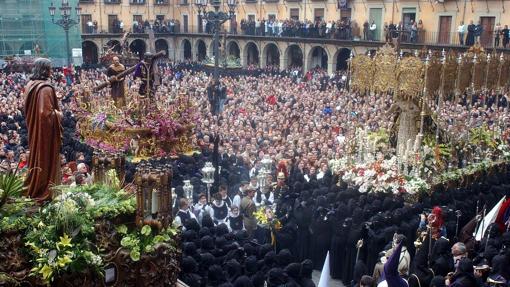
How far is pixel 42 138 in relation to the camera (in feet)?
20.8

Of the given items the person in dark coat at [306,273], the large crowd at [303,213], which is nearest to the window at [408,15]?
the large crowd at [303,213]

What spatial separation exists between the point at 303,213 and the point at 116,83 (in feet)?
30.4

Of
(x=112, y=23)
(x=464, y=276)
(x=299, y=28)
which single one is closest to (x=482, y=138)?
(x=464, y=276)

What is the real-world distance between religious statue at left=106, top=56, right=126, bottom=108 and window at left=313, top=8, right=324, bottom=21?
21848mm

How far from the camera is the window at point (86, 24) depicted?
4303cm

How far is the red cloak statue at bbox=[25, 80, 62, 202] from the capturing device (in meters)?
6.31

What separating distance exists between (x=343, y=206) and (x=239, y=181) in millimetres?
3044

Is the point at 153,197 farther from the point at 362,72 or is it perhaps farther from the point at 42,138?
the point at 362,72

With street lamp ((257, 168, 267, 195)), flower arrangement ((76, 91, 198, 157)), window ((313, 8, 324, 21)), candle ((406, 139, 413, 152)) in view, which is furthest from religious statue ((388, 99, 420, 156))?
window ((313, 8, 324, 21))

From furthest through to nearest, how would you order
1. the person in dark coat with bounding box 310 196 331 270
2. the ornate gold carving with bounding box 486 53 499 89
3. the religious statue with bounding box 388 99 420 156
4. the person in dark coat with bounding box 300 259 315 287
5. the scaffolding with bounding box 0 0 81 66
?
the scaffolding with bounding box 0 0 81 66
the ornate gold carving with bounding box 486 53 499 89
the religious statue with bounding box 388 99 420 156
the person in dark coat with bounding box 310 196 331 270
the person in dark coat with bounding box 300 259 315 287

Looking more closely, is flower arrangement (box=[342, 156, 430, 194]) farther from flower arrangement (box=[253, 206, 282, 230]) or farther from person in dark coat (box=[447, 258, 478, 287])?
person in dark coat (box=[447, 258, 478, 287])

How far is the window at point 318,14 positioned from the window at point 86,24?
18.0m

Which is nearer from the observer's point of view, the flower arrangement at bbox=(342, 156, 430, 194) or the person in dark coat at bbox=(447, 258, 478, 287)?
the person in dark coat at bbox=(447, 258, 478, 287)

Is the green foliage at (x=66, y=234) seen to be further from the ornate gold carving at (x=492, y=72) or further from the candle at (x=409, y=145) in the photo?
the ornate gold carving at (x=492, y=72)
